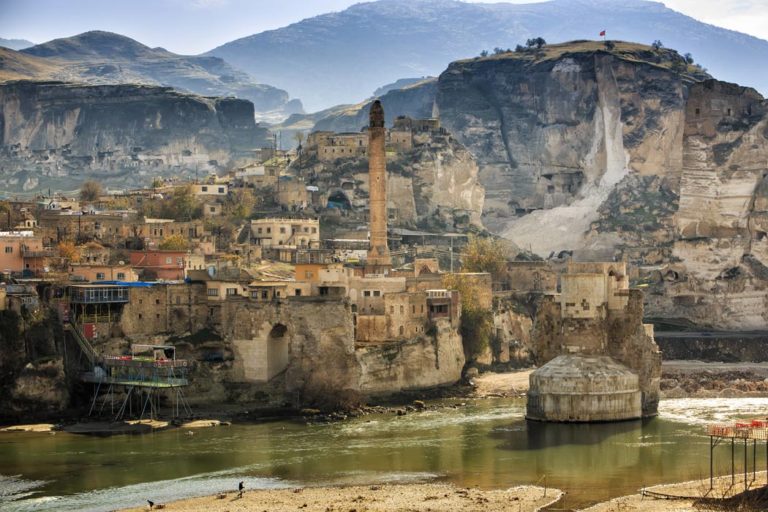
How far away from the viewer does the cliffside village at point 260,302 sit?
6450cm

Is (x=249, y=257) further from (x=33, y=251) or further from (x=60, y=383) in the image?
(x=60, y=383)

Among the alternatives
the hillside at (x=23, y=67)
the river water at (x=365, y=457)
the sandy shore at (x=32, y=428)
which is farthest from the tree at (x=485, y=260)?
the hillside at (x=23, y=67)

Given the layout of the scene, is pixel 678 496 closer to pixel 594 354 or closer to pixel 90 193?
pixel 594 354

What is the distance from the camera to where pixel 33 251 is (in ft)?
232

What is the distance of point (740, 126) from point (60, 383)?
52913mm

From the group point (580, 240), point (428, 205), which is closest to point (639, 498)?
point (428, 205)

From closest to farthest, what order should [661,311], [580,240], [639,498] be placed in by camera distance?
1. [639,498]
2. [661,311]
3. [580,240]

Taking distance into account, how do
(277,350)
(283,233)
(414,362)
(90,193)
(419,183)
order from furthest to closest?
(419,183) → (90,193) → (283,233) → (414,362) → (277,350)

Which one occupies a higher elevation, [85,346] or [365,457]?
[85,346]

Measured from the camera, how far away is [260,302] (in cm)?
6588

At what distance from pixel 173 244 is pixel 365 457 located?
2764cm

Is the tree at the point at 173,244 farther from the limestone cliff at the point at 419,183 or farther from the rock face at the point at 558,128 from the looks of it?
the rock face at the point at 558,128

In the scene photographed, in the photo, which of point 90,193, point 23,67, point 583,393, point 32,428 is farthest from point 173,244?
point 23,67

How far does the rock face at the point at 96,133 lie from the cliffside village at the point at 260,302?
59.8 meters
